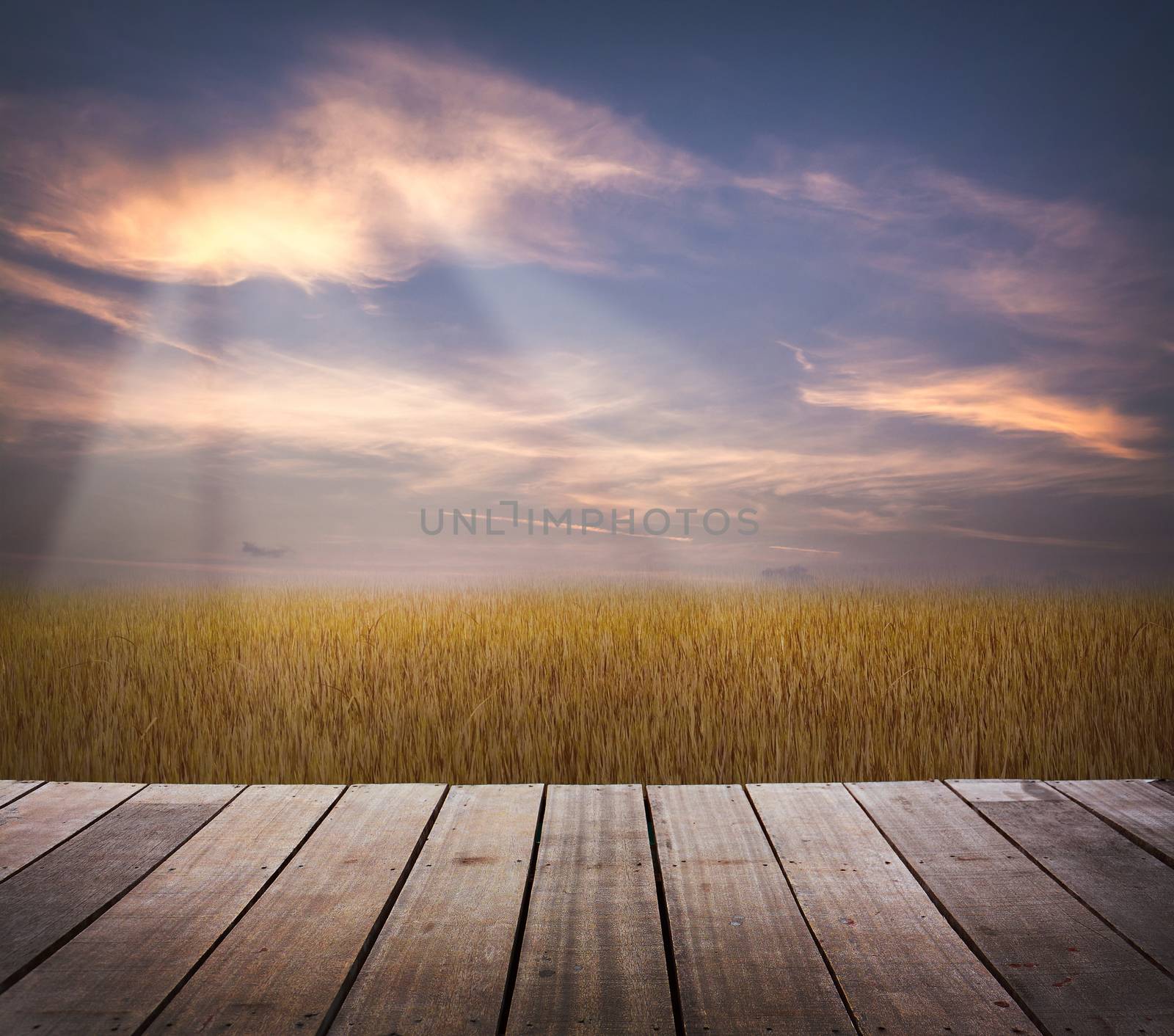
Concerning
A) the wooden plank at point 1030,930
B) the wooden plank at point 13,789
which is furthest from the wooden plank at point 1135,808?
the wooden plank at point 13,789

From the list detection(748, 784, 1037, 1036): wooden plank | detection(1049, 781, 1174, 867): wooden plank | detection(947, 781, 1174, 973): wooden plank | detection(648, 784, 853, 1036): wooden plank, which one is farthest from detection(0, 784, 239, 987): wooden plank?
detection(1049, 781, 1174, 867): wooden plank

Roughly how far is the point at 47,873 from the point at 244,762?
51.6 inches

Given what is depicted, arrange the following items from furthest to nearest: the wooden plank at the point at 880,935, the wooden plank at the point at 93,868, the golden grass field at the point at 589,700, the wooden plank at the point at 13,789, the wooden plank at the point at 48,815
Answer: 1. the golden grass field at the point at 589,700
2. the wooden plank at the point at 13,789
3. the wooden plank at the point at 48,815
4. the wooden plank at the point at 93,868
5. the wooden plank at the point at 880,935

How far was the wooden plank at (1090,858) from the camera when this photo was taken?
1.34 metres

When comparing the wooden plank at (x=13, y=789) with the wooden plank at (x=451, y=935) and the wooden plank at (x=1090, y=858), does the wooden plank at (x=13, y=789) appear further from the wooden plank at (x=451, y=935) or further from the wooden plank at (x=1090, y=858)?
the wooden plank at (x=1090, y=858)

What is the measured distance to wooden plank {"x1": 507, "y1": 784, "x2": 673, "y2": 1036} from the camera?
108 cm

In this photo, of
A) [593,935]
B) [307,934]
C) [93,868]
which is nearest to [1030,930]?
[593,935]

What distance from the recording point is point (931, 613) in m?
5.82

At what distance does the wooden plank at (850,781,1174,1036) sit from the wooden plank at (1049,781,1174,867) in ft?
0.93

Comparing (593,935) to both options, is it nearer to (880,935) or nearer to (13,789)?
(880,935)

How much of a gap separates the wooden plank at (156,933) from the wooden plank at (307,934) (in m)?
0.04

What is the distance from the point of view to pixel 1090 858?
1.62 meters

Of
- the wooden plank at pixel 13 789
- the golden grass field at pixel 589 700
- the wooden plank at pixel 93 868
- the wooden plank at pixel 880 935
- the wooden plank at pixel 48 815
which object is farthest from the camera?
the golden grass field at pixel 589 700

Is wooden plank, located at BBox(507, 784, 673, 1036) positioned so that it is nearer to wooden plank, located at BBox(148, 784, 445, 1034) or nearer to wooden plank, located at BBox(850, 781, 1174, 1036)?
wooden plank, located at BBox(148, 784, 445, 1034)
